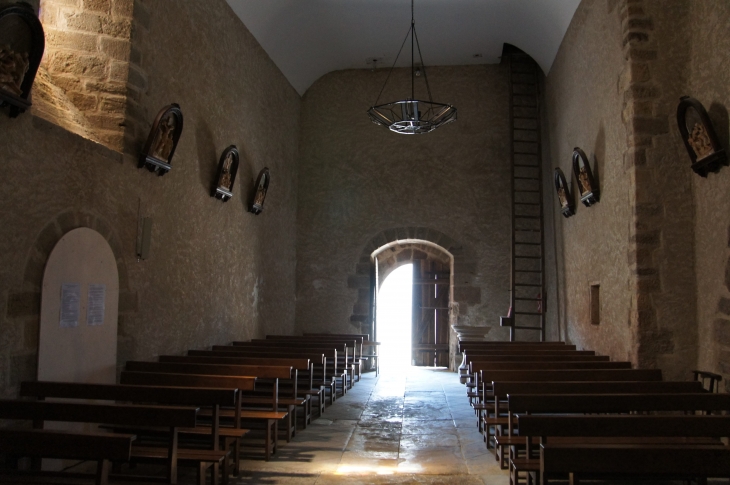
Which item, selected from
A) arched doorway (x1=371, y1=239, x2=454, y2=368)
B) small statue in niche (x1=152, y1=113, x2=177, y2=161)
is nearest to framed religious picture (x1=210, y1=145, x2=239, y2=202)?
small statue in niche (x1=152, y1=113, x2=177, y2=161)

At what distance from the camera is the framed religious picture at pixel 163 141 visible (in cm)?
516

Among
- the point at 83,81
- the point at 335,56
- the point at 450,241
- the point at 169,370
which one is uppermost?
the point at 335,56

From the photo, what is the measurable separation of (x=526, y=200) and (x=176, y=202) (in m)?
6.23

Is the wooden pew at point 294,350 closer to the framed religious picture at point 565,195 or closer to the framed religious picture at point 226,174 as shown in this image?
the framed religious picture at point 226,174

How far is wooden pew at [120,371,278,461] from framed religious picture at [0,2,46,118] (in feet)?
6.56

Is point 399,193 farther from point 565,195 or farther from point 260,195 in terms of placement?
point 565,195

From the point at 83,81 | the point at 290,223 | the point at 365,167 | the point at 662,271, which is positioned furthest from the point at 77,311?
the point at 365,167

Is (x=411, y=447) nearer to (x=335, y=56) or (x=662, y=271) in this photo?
(x=662, y=271)

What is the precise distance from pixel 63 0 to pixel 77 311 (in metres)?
2.65

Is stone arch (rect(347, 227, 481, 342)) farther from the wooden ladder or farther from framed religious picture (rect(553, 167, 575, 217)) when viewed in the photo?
framed religious picture (rect(553, 167, 575, 217))

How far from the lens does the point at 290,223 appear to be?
1027 cm

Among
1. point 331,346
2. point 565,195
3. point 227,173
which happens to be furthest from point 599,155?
point 227,173

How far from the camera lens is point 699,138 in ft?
15.4

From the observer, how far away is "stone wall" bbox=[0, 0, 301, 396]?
385 cm
